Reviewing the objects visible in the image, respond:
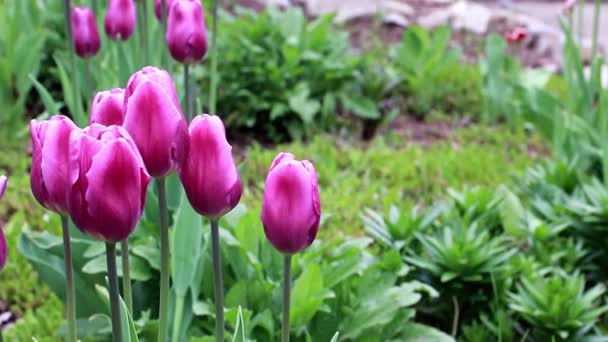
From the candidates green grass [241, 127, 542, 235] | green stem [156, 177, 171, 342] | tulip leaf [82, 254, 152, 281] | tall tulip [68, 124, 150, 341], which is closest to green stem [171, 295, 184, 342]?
tulip leaf [82, 254, 152, 281]

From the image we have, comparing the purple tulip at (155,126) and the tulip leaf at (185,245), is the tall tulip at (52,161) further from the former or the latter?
the tulip leaf at (185,245)

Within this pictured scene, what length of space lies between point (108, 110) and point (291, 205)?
10.5 inches

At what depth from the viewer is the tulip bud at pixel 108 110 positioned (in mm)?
1062

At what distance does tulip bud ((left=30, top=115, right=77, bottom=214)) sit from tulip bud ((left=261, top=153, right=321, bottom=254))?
0.25m

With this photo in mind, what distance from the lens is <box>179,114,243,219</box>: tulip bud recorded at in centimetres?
102

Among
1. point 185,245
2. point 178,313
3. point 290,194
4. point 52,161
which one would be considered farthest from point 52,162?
point 178,313

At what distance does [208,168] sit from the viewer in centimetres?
102

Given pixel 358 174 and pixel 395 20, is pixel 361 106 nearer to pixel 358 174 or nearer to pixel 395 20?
pixel 358 174

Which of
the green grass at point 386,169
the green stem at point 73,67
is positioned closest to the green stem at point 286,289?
the green stem at point 73,67

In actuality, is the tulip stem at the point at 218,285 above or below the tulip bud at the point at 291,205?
below

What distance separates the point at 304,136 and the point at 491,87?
86cm

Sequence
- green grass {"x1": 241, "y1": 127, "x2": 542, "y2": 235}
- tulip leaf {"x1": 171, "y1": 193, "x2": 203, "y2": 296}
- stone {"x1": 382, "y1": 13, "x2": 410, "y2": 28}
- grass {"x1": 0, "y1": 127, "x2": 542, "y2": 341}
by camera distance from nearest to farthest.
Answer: tulip leaf {"x1": 171, "y1": 193, "x2": 203, "y2": 296}, grass {"x1": 0, "y1": 127, "x2": 542, "y2": 341}, green grass {"x1": 241, "y1": 127, "x2": 542, "y2": 235}, stone {"x1": 382, "y1": 13, "x2": 410, "y2": 28}

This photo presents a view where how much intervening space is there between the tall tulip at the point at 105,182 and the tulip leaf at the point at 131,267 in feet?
2.83

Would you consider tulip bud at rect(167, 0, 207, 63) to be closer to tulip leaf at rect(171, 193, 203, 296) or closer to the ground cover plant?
the ground cover plant
